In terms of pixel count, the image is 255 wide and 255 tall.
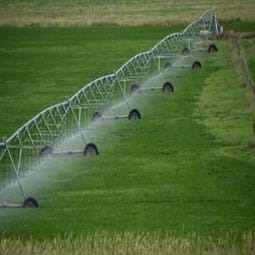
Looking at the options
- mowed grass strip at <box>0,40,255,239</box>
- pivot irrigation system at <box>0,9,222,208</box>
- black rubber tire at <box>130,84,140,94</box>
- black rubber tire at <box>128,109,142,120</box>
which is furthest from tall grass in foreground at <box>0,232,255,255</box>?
black rubber tire at <box>130,84,140,94</box>

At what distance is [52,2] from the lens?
141 feet

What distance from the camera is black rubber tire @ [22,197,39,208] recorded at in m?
11.9

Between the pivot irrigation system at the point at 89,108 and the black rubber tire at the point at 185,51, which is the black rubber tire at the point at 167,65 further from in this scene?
the black rubber tire at the point at 185,51

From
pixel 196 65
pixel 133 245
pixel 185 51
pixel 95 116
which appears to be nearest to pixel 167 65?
Answer: pixel 196 65

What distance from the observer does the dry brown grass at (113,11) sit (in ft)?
112

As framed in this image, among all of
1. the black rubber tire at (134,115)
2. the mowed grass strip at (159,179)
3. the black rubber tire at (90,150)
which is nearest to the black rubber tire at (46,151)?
the mowed grass strip at (159,179)

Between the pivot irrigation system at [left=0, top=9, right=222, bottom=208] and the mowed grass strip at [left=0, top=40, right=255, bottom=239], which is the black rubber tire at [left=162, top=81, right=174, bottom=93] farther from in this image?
the mowed grass strip at [left=0, top=40, right=255, bottom=239]

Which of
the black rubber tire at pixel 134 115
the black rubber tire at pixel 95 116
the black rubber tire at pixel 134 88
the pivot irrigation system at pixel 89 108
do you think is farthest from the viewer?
the black rubber tire at pixel 134 88

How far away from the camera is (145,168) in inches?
557

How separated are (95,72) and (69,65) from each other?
5.24ft

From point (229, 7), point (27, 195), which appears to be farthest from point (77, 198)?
point (229, 7)

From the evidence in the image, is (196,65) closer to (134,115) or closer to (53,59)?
(53,59)

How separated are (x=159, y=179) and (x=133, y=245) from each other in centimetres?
342

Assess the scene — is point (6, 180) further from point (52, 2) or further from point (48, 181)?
point (52, 2)
